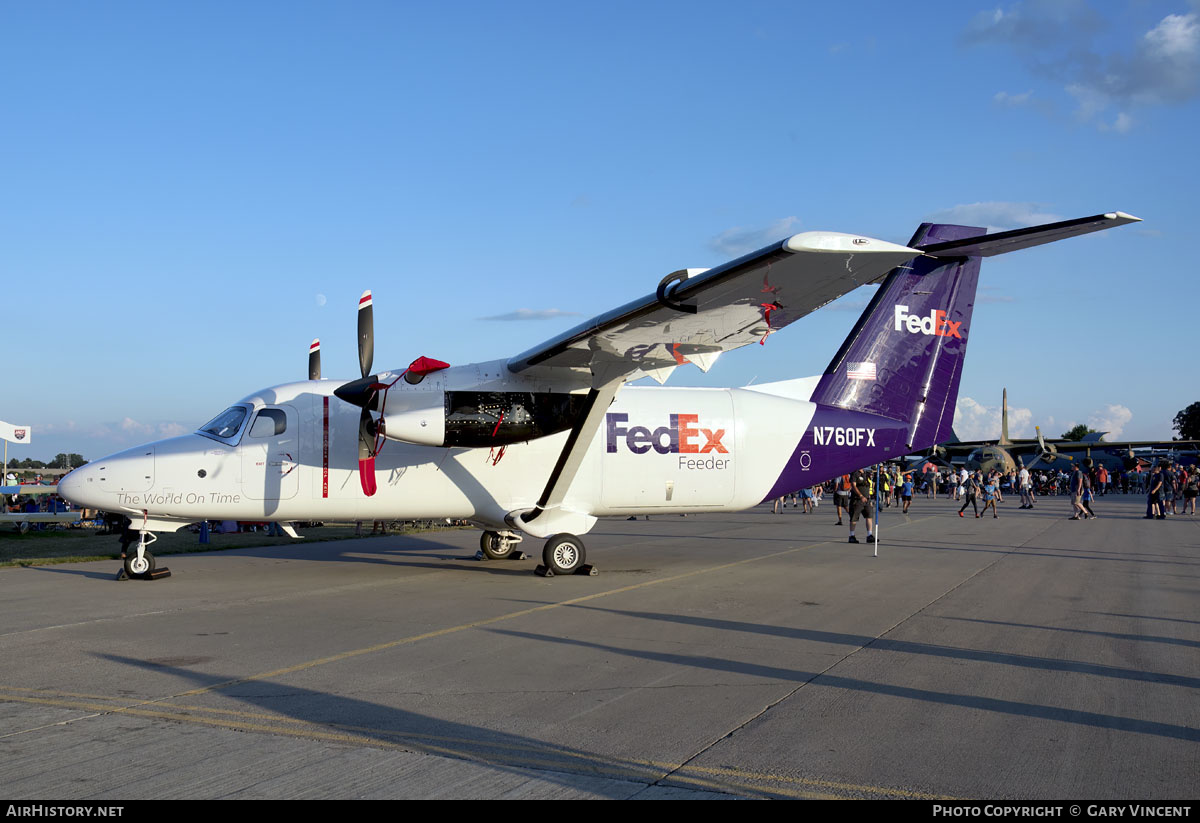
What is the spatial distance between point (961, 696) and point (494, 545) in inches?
402

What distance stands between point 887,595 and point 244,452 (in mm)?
9228

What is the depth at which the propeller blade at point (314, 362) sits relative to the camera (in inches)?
589

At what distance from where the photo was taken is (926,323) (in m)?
15.6

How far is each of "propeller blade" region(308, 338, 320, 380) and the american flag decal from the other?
9.34m

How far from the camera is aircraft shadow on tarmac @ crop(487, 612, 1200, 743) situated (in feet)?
17.9

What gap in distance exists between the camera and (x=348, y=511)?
1308 cm

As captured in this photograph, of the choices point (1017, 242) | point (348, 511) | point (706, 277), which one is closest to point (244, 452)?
point (348, 511)

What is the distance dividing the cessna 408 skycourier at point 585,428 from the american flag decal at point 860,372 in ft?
0.08

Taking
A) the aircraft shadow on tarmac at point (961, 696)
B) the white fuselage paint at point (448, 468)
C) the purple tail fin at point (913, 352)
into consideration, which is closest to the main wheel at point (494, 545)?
the white fuselage paint at point (448, 468)

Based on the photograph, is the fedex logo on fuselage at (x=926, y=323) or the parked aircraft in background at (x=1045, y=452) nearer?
the fedex logo on fuselage at (x=926, y=323)

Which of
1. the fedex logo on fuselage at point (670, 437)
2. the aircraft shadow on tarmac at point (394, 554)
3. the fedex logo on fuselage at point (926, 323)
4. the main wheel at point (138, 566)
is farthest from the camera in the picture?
the fedex logo on fuselage at point (926, 323)

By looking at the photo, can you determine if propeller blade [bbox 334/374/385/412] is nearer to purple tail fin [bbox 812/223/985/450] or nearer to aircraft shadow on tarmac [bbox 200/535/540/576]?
aircraft shadow on tarmac [bbox 200/535/540/576]

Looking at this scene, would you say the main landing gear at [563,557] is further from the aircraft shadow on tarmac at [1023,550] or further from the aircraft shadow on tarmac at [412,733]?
the aircraft shadow on tarmac at [1023,550]
